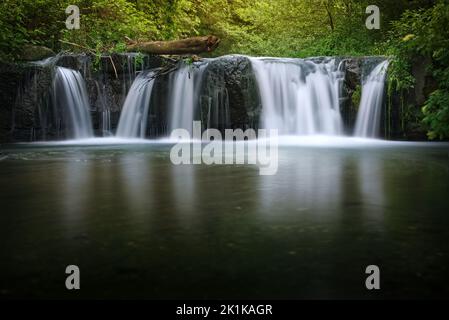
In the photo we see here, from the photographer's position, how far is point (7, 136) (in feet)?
45.4

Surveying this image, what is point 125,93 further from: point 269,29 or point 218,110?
point 269,29

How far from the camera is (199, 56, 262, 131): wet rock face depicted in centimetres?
1418

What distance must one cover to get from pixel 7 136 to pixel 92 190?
32.4 ft

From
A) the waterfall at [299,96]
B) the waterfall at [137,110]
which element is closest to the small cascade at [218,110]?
the waterfall at [299,96]

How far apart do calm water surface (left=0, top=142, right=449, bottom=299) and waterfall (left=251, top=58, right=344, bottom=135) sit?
8.20 metres

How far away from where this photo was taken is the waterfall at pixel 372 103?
540 inches

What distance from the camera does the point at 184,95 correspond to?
1456 cm

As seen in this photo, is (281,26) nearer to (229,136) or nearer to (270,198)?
(229,136)

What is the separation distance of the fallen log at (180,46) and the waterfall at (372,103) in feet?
14.5

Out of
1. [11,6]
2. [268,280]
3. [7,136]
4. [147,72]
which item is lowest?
[268,280]

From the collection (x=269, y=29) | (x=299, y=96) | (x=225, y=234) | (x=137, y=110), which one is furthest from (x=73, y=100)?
(x=225, y=234)

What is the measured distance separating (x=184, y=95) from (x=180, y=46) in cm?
141

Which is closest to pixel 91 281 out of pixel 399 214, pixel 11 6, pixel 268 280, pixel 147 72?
pixel 268 280

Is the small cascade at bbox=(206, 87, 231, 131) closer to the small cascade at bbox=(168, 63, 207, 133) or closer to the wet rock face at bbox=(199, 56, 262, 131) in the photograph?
the wet rock face at bbox=(199, 56, 262, 131)
